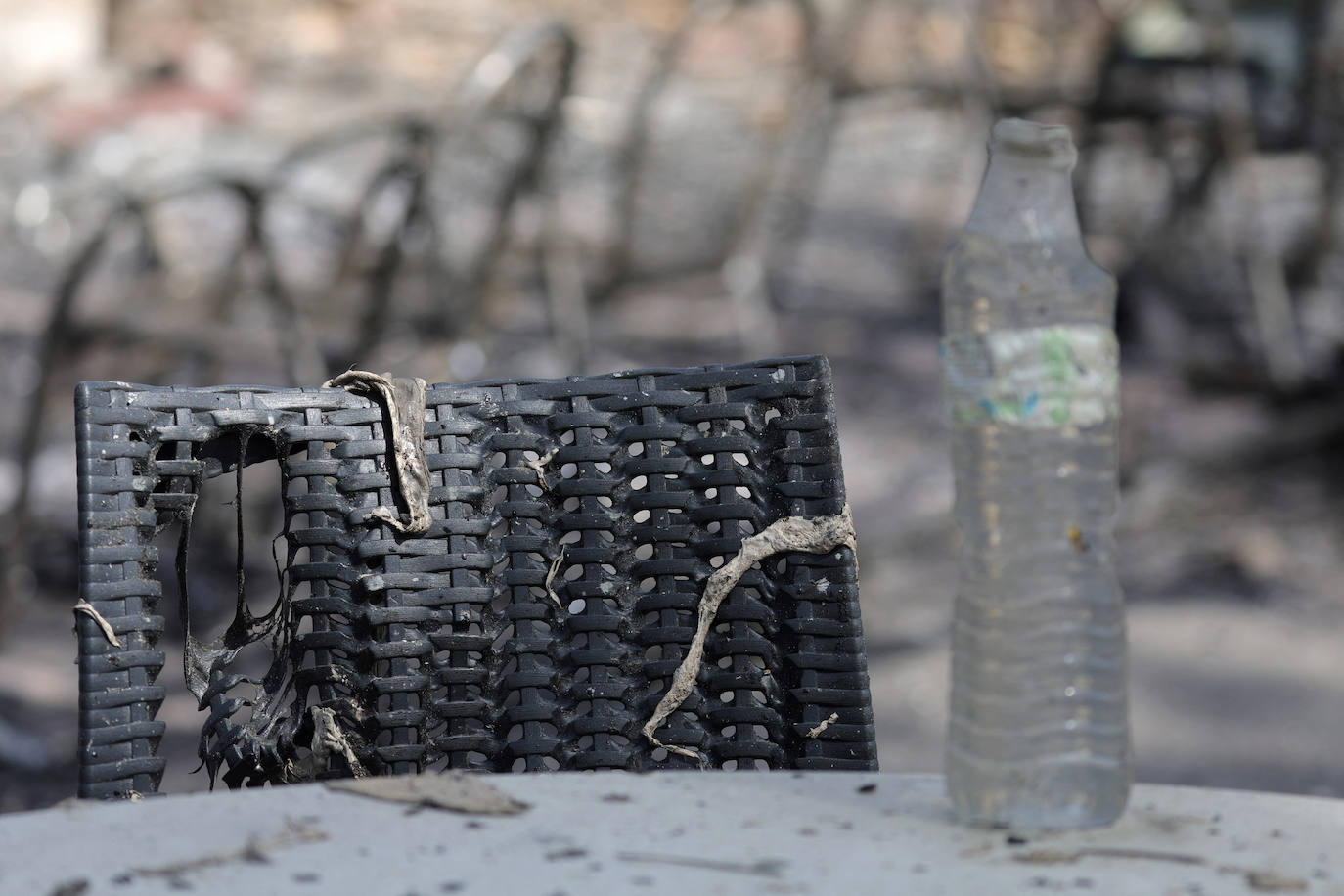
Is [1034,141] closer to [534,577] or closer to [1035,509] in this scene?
[1035,509]

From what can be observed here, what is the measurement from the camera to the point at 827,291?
614cm

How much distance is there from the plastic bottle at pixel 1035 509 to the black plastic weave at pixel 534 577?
0.29 metres

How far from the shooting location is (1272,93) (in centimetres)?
540

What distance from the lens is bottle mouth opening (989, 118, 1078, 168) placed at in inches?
36.7

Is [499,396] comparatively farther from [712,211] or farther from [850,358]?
[712,211]

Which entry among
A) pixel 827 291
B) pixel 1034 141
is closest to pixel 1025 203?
pixel 1034 141

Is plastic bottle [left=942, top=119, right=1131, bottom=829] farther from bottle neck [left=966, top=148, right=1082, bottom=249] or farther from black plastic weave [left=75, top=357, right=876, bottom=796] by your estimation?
black plastic weave [left=75, top=357, right=876, bottom=796]

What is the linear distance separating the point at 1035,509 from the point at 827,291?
524cm

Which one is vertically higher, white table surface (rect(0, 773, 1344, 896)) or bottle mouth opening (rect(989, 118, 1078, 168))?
bottle mouth opening (rect(989, 118, 1078, 168))

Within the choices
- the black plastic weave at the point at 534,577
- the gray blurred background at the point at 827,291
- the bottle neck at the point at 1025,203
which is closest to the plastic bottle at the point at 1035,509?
the bottle neck at the point at 1025,203

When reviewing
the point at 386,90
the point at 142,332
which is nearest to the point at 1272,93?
the point at 142,332

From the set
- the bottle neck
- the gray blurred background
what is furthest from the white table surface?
the gray blurred background

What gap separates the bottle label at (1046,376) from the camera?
3.00ft

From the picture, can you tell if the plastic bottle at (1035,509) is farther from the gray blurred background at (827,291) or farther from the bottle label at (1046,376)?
the gray blurred background at (827,291)
